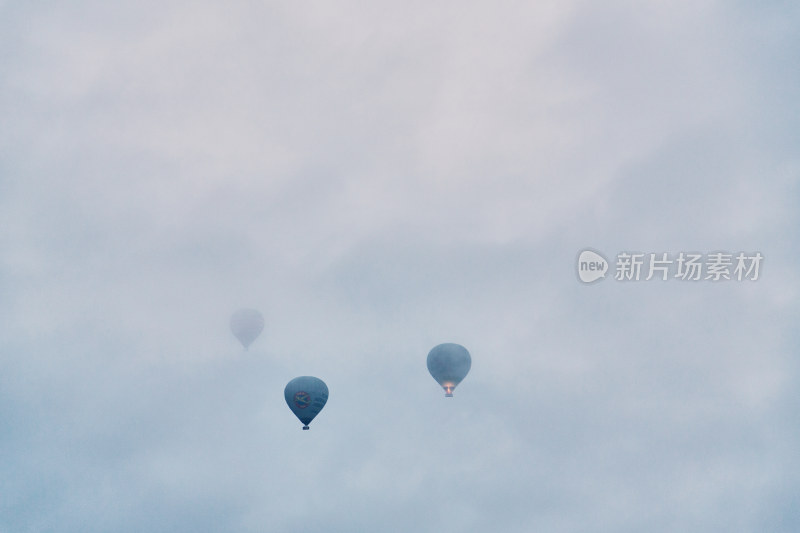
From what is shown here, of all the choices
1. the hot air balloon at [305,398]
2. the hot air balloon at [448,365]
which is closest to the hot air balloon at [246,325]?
the hot air balloon at [305,398]

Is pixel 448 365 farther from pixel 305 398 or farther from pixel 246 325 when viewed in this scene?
pixel 246 325

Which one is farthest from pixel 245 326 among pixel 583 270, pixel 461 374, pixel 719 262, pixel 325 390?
pixel 719 262

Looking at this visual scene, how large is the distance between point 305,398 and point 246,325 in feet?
69.7

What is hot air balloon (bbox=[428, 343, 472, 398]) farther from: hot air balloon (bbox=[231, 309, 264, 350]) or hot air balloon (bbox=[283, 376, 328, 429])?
hot air balloon (bbox=[231, 309, 264, 350])

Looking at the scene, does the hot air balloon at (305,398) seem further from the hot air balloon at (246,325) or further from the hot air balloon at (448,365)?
the hot air balloon at (246,325)

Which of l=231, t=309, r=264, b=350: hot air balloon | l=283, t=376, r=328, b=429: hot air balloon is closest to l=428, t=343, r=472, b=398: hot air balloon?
l=283, t=376, r=328, b=429: hot air balloon

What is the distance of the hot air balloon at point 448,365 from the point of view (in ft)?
286

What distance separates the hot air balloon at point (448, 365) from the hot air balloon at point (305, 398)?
12.9m

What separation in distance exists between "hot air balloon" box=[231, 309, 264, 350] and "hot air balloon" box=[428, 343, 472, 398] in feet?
96.0

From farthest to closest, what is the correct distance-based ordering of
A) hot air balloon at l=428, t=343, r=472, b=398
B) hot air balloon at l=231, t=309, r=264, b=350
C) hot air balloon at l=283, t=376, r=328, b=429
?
hot air balloon at l=231, t=309, r=264, b=350 → hot air balloon at l=283, t=376, r=328, b=429 → hot air balloon at l=428, t=343, r=472, b=398

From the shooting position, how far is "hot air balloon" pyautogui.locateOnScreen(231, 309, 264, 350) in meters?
107

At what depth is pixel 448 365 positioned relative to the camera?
87.4 m

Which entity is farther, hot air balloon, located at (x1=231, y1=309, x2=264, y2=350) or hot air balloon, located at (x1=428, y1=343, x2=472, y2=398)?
hot air balloon, located at (x1=231, y1=309, x2=264, y2=350)

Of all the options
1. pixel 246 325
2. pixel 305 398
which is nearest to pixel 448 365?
pixel 305 398
